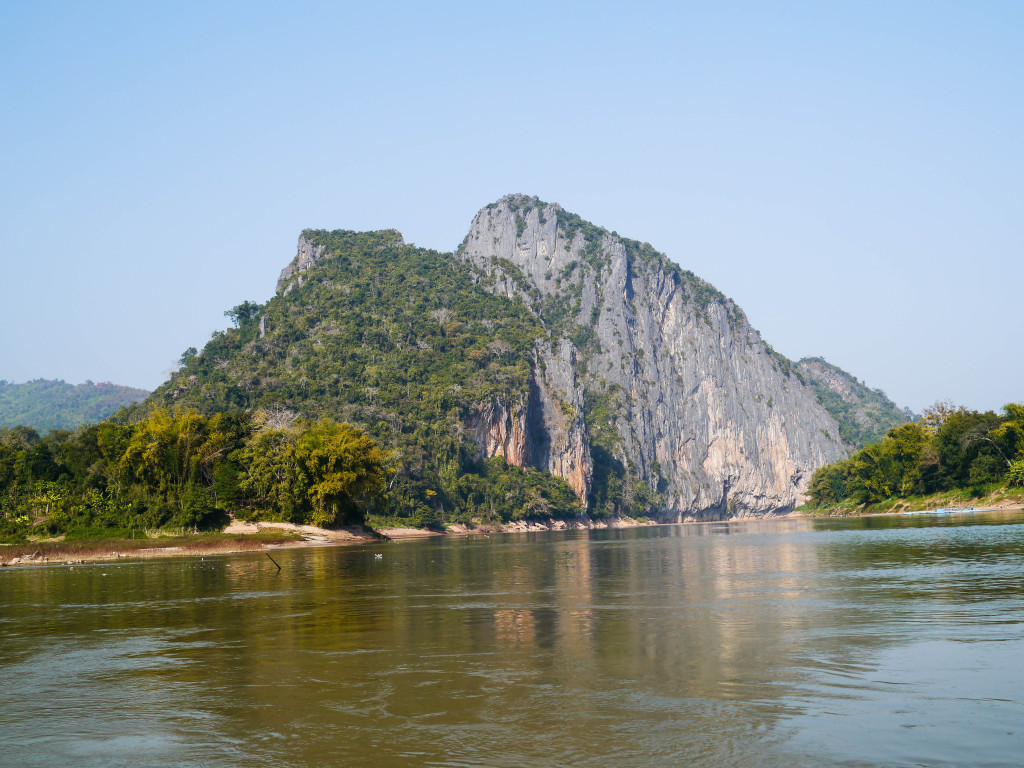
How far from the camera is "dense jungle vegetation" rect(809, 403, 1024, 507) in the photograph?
83688 mm

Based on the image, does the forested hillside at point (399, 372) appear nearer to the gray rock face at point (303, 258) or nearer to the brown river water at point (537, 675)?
the gray rock face at point (303, 258)

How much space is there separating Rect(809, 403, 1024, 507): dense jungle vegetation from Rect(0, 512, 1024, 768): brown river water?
6215 cm

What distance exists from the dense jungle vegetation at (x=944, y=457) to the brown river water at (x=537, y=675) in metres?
62.1

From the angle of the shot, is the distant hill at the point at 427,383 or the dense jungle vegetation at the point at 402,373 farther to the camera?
the distant hill at the point at 427,383

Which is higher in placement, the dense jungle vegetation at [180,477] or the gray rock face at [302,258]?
the gray rock face at [302,258]

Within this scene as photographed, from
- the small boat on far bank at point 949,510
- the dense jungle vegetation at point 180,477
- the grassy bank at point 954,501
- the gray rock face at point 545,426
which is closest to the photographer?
the dense jungle vegetation at point 180,477

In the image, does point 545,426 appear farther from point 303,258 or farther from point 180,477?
point 180,477

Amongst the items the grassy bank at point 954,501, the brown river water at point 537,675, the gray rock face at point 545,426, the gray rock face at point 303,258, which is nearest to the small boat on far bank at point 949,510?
the grassy bank at point 954,501

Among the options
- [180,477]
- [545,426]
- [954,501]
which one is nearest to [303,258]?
[545,426]

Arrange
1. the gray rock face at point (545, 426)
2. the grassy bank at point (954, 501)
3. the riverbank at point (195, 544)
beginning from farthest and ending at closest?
1. the gray rock face at point (545, 426)
2. the grassy bank at point (954, 501)
3. the riverbank at point (195, 544)

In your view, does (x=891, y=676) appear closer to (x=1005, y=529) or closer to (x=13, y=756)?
(x=13, y=756)

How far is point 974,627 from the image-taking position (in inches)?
678

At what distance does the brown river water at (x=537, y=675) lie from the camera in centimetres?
1041

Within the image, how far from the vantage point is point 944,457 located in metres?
94.2
